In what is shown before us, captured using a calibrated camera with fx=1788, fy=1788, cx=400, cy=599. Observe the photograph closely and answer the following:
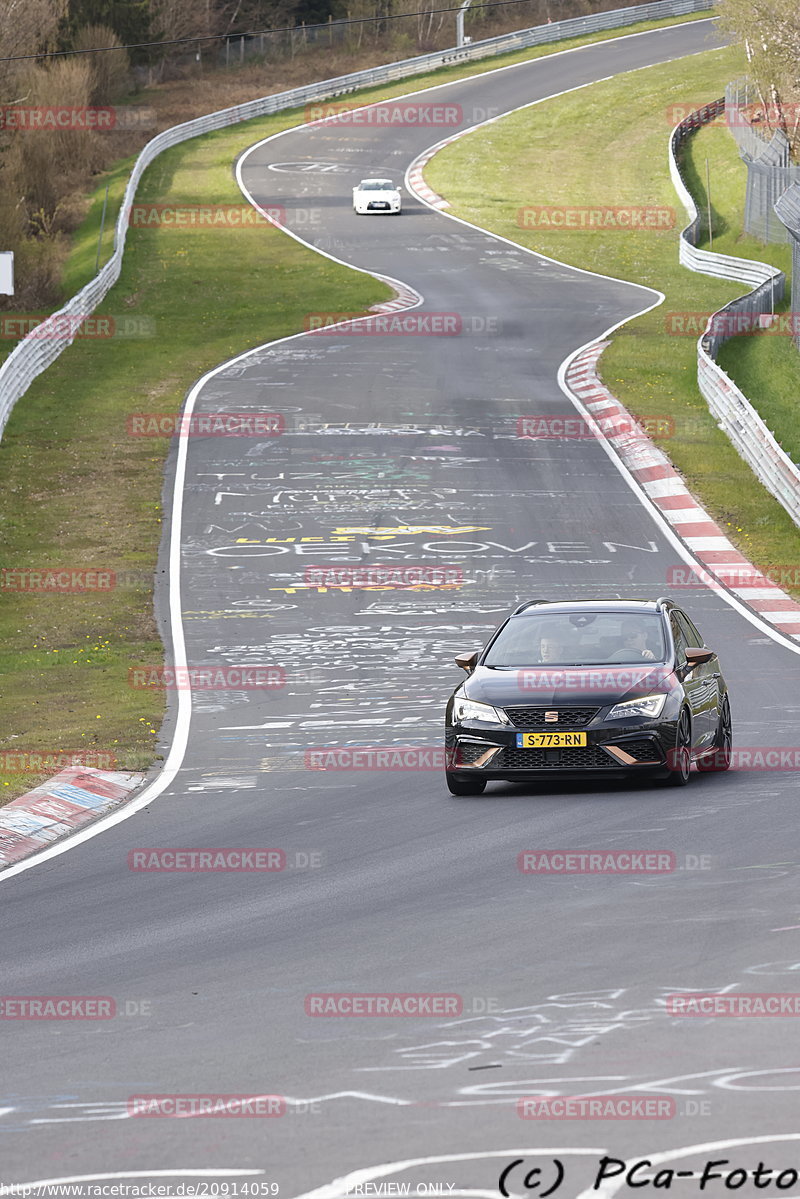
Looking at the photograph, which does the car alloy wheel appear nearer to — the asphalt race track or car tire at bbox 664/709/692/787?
car tire at bbox 664/709/692/787

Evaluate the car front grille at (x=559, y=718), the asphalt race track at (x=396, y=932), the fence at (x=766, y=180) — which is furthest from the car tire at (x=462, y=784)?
the fence at (x=766, y=180)

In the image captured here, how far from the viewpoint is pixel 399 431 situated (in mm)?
37219

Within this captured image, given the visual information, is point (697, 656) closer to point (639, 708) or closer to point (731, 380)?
point (639, 708)

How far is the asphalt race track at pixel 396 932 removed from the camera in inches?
245

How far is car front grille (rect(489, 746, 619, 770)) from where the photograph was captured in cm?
1391

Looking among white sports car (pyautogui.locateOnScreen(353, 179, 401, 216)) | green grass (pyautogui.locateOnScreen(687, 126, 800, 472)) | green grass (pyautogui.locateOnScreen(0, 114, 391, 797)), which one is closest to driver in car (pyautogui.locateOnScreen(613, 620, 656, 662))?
green grass (pyautogui.locateOnScreen(0, 114, 391, 797))

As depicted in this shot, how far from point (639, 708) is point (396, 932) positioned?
5001 millimetres

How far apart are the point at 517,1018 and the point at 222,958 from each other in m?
2.01

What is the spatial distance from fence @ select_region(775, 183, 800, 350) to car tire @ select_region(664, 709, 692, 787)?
3191 cm

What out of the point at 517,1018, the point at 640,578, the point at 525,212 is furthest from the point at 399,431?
the point at 525,212

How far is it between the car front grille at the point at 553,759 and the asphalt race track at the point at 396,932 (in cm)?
27

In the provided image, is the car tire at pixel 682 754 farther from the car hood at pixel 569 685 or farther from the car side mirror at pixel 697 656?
the car side mirror at pixel 697 656

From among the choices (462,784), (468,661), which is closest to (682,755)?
(462,784)

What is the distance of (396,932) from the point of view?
9.45 meters
